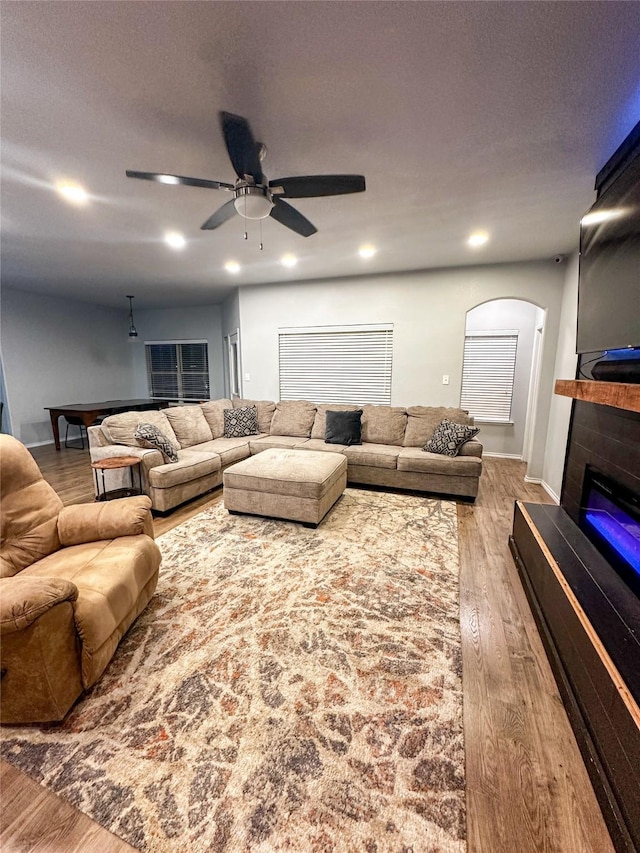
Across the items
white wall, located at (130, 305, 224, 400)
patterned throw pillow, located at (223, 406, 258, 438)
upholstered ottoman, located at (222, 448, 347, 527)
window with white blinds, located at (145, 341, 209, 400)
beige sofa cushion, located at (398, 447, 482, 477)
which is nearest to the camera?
upholstered ottoman, located at (222, 448, 347, 527)

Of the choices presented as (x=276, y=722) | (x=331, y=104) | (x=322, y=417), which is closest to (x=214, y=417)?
(x=322, y=417)

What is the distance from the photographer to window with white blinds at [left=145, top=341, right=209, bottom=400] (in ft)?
25.6

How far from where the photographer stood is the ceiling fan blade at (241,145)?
57.7 inches

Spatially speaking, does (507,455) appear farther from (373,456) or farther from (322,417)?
(322,417)

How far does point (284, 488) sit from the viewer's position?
299 centimetres

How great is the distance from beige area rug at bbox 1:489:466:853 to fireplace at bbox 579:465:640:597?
0.87 meters

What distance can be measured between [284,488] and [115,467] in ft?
4.85

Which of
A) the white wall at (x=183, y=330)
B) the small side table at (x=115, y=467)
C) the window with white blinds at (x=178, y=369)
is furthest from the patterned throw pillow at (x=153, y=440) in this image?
the window with white blinds at (x=178, y=369)

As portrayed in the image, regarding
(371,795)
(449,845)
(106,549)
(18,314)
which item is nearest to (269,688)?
(371,795)

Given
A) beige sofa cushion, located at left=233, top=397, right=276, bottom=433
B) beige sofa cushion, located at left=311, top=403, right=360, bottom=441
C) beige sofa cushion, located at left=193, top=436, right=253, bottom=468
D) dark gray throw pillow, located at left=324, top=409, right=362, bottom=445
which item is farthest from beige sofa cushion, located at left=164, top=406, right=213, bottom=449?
dark gray throw pillow, located at left=324, top=409, right=362, bottom=445

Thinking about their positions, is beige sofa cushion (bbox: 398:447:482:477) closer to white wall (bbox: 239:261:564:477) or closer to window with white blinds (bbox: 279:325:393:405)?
white wall (bbox: 239:261:564:477)

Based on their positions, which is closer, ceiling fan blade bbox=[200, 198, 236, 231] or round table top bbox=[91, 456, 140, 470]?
ceiling fan blade bbox=[200, 198, 236, 231]

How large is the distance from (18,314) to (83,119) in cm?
558

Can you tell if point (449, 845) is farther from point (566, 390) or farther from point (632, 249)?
point (632, 249)
